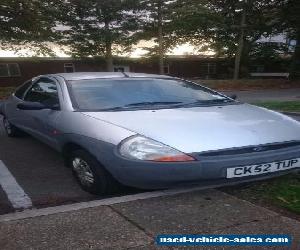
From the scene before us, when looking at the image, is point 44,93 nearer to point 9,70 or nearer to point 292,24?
point 9,70

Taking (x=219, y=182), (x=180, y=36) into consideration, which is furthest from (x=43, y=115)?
(x=180, y=36)

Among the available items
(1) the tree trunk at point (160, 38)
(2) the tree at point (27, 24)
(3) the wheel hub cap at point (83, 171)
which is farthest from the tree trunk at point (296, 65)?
(3) the wheel hub cap at point (83, 171)

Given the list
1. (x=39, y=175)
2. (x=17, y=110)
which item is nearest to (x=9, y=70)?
(x=17, y=110)

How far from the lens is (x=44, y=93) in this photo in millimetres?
5551

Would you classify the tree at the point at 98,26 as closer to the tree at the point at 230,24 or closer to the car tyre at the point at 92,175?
the tree at the point at 230,24

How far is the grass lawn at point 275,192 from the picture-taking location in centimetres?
369

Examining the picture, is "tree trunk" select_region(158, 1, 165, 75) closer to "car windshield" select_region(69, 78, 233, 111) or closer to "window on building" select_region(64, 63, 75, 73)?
"window on building" select_region(64, 63, 75, 73)

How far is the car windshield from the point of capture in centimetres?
458

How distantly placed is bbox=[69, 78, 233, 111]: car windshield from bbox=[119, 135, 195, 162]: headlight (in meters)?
0.87

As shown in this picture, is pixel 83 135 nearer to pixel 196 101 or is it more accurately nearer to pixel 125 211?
pixel 125 211

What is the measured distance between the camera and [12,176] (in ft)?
16.1

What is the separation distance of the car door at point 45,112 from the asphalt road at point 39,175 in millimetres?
374

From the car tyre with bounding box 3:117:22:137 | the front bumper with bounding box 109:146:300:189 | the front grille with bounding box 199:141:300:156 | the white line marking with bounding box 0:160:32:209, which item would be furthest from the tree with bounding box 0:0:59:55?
the front grille with bounding box 199:141:300:156

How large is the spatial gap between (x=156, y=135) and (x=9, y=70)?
→ 24.8 meters
